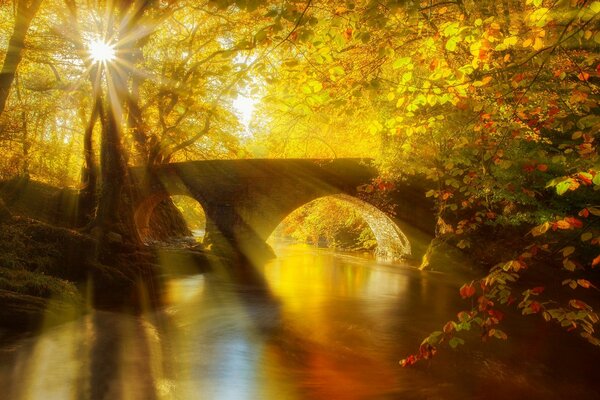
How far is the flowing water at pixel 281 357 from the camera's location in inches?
235

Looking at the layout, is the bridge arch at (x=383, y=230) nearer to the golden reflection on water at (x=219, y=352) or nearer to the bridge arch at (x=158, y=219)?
the bridge arch at (x=158, y=219)

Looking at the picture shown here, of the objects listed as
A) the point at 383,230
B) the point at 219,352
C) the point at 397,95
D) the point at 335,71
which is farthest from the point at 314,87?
the point at 383,230

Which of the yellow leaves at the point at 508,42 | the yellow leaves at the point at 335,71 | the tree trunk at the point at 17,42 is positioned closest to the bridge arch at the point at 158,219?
the tree trunk at the point at 17,42

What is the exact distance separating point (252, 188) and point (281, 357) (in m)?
13.3

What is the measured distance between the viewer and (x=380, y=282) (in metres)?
15.9

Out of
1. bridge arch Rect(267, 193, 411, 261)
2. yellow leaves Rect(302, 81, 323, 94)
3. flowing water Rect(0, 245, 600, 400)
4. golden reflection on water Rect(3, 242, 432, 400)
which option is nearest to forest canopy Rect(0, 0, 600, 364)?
yellow leaves Rect(302, 81, 323, 94)

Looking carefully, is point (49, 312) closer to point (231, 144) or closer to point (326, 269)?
point (326, 269)

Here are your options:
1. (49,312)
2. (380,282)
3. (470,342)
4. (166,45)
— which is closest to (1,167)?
(166,45)

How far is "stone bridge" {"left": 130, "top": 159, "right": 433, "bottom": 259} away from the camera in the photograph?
19922mm

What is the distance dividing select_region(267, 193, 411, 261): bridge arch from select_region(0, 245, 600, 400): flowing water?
8.78 meters

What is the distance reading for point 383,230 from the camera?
917 inches

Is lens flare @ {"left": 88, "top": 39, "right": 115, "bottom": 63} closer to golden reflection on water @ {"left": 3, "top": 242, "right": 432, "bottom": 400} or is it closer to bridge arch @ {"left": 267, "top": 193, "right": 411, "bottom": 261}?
golden reflection on water @ {"left": 3, "top": 242, "right": 432, "bottom": 400}

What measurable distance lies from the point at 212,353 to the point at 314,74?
16.8ft

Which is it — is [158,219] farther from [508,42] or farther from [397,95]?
[508,42]
